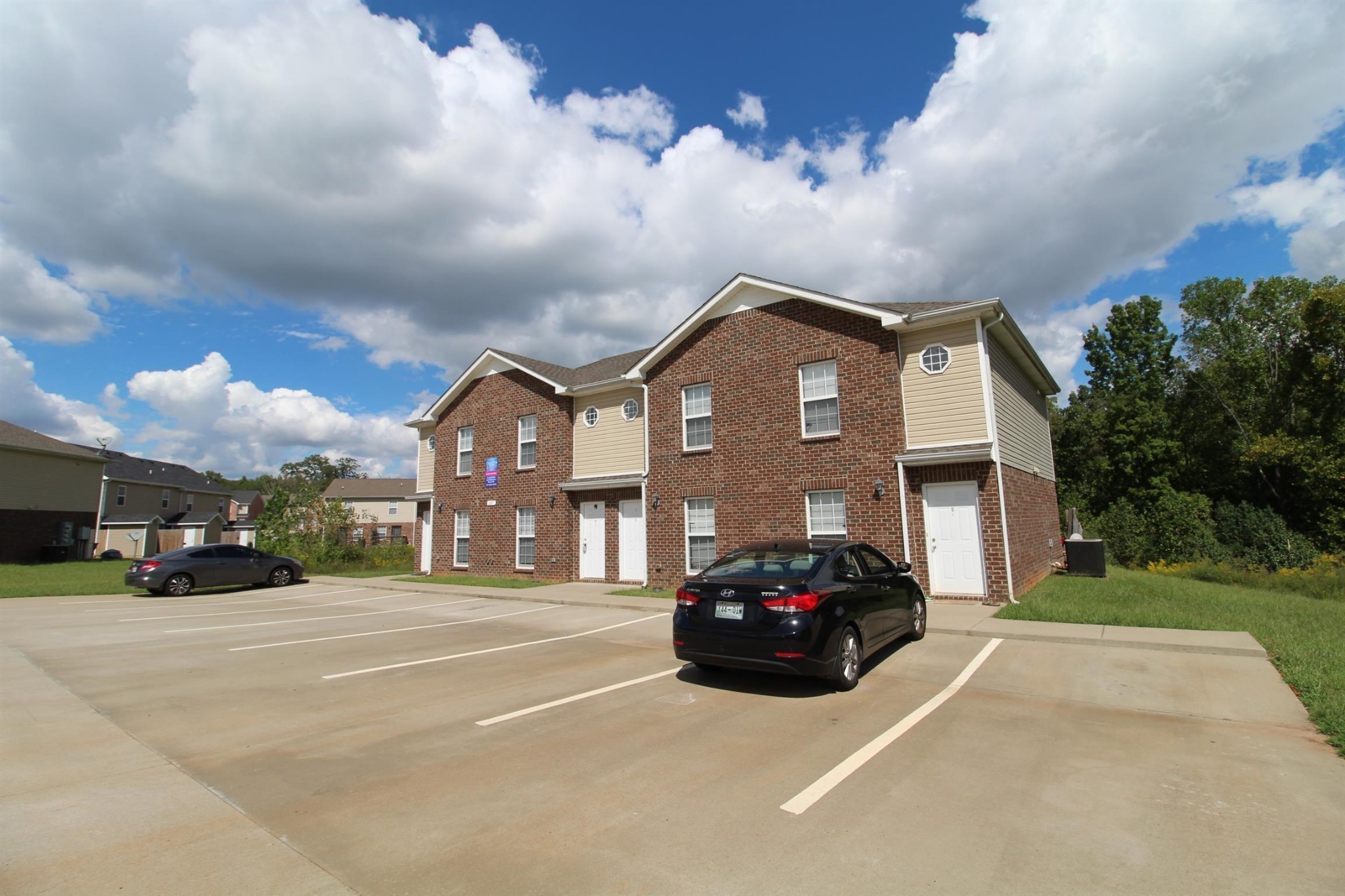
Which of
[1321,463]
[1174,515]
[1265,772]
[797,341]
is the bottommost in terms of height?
[1265,772]

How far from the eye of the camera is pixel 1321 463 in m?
24.4

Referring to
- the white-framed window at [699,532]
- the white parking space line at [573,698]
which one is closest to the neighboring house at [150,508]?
the white-framed window at [699,532]

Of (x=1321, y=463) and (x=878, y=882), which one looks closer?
(x=878, y=882)

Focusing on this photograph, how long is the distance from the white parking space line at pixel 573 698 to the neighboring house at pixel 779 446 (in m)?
7.55

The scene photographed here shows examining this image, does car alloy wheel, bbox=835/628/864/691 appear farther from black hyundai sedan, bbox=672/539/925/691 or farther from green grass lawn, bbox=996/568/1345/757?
green grass lawn, bbox=996/568/1345/757

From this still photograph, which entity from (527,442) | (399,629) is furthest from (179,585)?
(399,629)

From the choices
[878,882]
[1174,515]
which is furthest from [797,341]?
[1174,515]

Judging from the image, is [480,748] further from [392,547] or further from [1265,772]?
[392,547]

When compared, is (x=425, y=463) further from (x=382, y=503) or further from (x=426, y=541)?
(x=382, y=503)

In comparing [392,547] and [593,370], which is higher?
[593,370]

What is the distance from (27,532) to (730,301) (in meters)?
36.8

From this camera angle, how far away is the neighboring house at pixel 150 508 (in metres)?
42.4

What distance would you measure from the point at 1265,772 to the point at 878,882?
10.8ft

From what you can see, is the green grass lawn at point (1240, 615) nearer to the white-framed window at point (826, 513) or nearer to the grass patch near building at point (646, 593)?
the white-framed window at point (826, 513)
